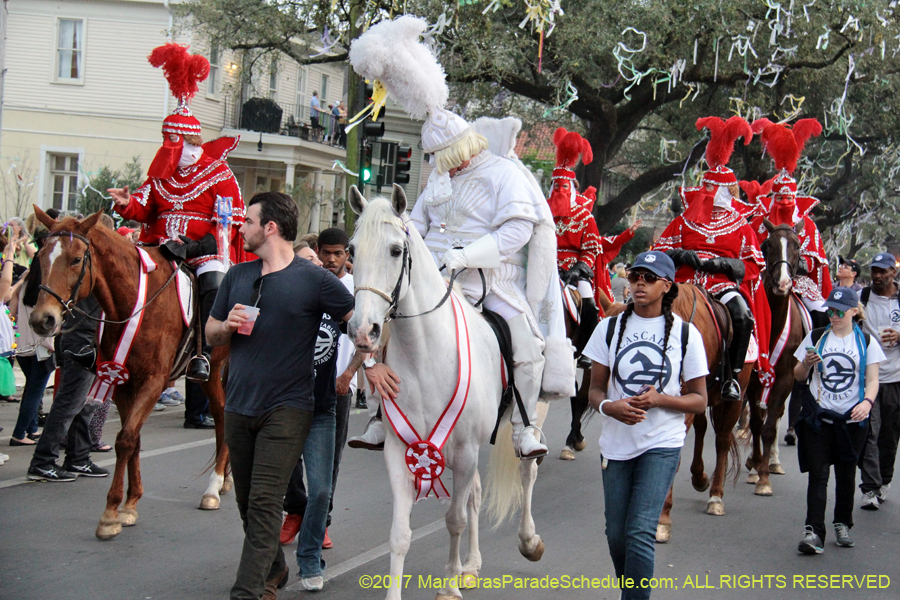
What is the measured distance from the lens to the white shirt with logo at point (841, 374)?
6.62 m

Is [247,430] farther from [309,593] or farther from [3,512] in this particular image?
[3,512]

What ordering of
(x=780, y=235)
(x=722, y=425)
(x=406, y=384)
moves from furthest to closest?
(x=780, y=235) < (x=722, y=425) < (x=406, y=384)

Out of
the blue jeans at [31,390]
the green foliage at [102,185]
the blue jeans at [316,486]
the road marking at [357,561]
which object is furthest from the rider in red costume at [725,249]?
the green foliage at [102,185]

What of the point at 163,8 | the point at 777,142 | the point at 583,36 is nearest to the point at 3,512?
the point at 777,142

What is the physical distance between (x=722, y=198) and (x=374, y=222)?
4874mm

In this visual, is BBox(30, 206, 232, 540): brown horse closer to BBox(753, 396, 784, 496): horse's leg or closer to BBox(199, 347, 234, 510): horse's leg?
BBox(199, 347, 234, 510): horse's leg

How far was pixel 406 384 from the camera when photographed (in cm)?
488

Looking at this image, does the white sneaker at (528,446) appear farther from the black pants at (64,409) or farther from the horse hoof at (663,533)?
the black pants at (64,409)

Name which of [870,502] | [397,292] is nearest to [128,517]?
[397,292]

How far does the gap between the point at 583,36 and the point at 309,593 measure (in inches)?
561

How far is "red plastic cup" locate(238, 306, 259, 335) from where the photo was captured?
4371 millimetres

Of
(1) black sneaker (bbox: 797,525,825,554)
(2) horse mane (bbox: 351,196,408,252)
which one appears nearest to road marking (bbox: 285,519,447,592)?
(2) horse mane (bbox: 351,196,408,252)

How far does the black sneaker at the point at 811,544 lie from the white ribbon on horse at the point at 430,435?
3129 millimetres

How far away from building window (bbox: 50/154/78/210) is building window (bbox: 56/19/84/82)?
2.38m
